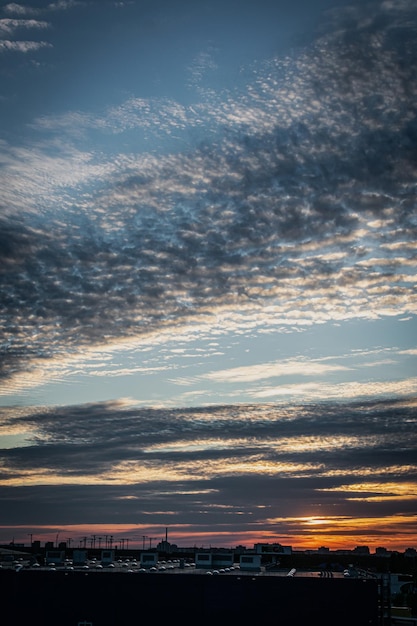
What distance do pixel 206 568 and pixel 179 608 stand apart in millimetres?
16362

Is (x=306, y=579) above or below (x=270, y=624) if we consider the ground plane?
above

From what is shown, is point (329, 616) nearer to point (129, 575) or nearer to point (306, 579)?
point (306, 579)

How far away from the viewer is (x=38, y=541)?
473ft

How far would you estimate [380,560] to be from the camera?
620 ft

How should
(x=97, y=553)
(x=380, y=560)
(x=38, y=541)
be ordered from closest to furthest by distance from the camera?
(x=97, y=553) < (x=38, y=541) < (x=380, y=560)

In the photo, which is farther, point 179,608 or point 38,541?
point 38,541

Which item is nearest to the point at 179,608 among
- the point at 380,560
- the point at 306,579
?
the point at 306,579

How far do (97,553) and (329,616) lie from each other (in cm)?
7445

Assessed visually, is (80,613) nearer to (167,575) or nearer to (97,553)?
(167,575)

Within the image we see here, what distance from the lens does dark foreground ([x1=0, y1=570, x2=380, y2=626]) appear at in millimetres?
63562

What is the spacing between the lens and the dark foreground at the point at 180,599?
6356cm

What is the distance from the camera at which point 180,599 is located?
6744cm

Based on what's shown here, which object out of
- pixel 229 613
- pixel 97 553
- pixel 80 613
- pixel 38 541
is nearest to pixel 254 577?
pixel 229 613

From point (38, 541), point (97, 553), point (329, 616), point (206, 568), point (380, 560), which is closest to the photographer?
point (329, 616)
